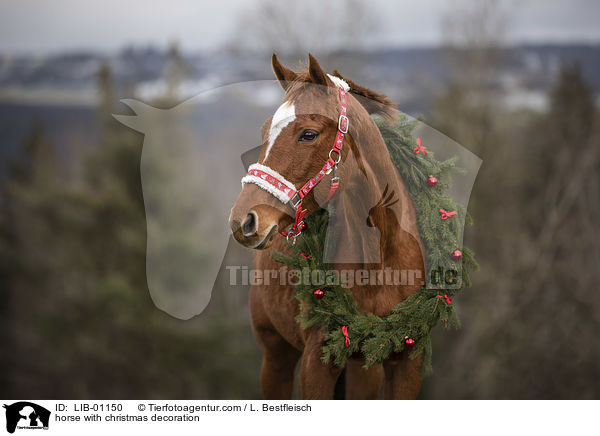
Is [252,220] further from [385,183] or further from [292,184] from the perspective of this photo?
[385,183]

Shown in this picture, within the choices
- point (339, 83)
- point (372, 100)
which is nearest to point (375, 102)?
point (372, 100)

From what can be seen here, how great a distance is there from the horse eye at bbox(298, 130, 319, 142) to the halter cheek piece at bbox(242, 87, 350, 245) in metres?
0.10

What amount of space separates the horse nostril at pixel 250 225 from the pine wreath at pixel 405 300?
19.9 inches

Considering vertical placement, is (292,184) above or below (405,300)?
above

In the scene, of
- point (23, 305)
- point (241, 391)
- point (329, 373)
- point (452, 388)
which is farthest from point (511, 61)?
point (23, 305)

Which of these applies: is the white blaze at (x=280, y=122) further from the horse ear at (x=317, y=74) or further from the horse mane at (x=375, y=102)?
the horse mane at (x=375, y=102)

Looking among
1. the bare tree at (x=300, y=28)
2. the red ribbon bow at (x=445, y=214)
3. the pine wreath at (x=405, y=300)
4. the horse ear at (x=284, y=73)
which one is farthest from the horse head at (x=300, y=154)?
the bare tree at (x=300, y=28)

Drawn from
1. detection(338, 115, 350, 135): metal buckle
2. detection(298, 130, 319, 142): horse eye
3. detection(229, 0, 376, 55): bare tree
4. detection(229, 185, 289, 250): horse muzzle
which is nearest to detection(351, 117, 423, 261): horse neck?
detection(338, 115, 350, 135): metal buckle

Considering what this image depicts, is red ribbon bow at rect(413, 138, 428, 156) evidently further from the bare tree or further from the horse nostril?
the bare tree

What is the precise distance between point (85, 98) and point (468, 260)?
1072 cm

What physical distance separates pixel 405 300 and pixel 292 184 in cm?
82

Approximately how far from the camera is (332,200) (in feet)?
7.68

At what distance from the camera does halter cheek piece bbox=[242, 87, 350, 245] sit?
6.55 feet
